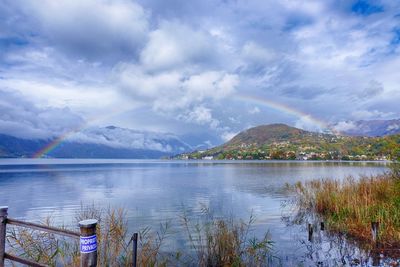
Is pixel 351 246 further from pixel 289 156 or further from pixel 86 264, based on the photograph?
pixel 289 156

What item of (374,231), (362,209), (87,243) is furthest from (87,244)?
(362,209)

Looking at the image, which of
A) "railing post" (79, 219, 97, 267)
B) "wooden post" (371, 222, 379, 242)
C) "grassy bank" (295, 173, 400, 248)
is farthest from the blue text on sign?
"grassy bank" (295, 173, 400, 248)

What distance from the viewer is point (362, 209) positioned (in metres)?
14.2

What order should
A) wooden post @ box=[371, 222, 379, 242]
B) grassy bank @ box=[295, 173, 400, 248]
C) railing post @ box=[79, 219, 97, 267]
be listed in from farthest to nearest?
grassy bank @ box=[295, 173, 400, 248], wooden post @ box=[371, 222, 379, 242], railing post @ box=[79, 219, 97, 267]

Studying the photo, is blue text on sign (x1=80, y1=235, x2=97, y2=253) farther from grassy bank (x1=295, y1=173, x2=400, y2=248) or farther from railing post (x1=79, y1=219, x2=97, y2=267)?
grassy bank (x1=295, y1=173, x2=400, y2=248)

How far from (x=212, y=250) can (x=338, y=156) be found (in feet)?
564

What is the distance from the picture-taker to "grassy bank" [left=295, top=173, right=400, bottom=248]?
1238cm

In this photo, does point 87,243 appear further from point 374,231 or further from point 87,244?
point 374,231

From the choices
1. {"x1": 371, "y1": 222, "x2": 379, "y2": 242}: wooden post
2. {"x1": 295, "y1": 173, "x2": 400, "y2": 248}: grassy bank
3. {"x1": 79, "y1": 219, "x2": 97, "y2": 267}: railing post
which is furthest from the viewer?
{"x1": 295, "y1": 173, "x2": 400, "y2": 248}: grassy bank

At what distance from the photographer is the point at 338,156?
540ft

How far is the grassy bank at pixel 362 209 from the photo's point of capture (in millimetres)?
12383

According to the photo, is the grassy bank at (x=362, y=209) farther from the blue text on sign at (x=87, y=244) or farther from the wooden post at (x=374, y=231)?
the blue text on sign at (x=87, y=244)

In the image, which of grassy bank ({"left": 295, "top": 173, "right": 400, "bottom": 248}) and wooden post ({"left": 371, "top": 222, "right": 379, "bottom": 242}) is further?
grassy bank ({"left": 295, "top": 173, "right": 400, "bottom": 248})

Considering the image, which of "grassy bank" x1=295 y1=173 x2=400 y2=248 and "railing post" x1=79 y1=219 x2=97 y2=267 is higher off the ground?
"railing post" x1=79 y1=219 x2=97 y2=267
